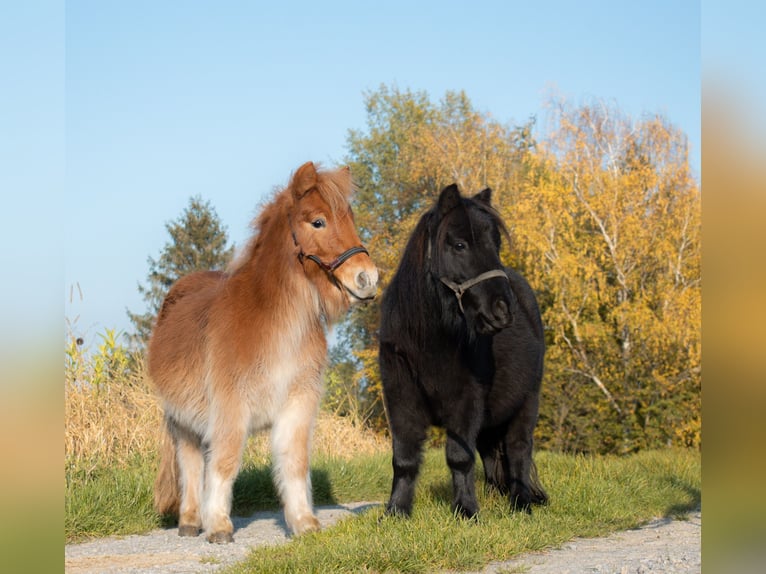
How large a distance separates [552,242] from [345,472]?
1177cm

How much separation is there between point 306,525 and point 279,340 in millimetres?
1433

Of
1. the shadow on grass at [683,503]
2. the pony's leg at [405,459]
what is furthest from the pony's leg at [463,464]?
the shadow on grass at [683,503]

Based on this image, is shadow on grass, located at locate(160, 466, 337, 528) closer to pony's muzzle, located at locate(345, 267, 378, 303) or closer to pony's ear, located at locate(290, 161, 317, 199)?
pony's muzzle, located at locate(345, 267, 378, 303)

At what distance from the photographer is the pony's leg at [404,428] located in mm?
5957

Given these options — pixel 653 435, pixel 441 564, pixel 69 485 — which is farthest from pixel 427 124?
pixel 441 564

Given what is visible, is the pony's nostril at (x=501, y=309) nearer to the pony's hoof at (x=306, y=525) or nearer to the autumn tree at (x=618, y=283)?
the pony's hoof at (x=306, y=525)

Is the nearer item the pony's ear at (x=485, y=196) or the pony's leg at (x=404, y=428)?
the pony's leg at (x=404, y=428)

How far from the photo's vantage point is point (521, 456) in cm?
688

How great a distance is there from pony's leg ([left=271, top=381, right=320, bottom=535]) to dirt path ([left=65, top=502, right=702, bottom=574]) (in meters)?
0.29

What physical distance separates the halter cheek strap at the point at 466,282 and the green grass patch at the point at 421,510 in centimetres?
161

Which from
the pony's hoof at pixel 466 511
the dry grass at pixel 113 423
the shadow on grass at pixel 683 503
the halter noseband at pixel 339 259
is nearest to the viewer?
the halter noseband at pixel 339 259

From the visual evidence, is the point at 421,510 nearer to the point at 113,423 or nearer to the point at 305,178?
the point at 305,178

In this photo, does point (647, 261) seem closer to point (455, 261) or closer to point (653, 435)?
point (653, 435)

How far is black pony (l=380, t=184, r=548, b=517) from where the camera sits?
563cm
